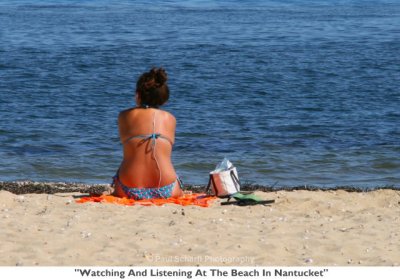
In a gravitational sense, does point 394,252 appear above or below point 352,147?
above

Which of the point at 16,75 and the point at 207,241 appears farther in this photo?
the point at 16,75

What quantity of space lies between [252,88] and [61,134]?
637cm

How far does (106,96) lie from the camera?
19.7 meters

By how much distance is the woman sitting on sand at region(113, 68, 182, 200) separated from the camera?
8359mm

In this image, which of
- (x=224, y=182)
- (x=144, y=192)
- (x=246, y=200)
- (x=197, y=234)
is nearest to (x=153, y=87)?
(x=144, y=192)

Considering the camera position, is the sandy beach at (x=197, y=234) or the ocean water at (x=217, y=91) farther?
the ocean water at (x=217, y=91)

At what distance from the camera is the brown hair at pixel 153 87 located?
27.2ft

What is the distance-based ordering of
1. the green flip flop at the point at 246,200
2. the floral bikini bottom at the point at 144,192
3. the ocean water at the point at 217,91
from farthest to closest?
the ocean water at the point at 217,91, the green flip flop at the point at 246,200, the floral bikini bottom at the point at 144,192

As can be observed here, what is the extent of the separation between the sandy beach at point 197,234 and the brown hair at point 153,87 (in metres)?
1.03

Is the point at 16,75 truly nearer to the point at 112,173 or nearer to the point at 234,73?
the point at 234,73

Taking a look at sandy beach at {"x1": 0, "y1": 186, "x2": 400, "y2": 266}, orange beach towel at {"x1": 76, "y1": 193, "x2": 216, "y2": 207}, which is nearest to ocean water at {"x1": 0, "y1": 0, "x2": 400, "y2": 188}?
orange beach towel at {"x1": 76, "y1": 193, "x2": 216, "y2": 207}

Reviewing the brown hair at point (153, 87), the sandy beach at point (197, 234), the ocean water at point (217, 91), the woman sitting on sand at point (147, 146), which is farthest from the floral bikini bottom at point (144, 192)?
the ocean water at point (217, 91)

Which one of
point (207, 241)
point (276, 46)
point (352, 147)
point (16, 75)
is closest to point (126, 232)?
point (207, 241)

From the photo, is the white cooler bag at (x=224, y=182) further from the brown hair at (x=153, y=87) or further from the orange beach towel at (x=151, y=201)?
the brown hair at (x=153, y=87)
